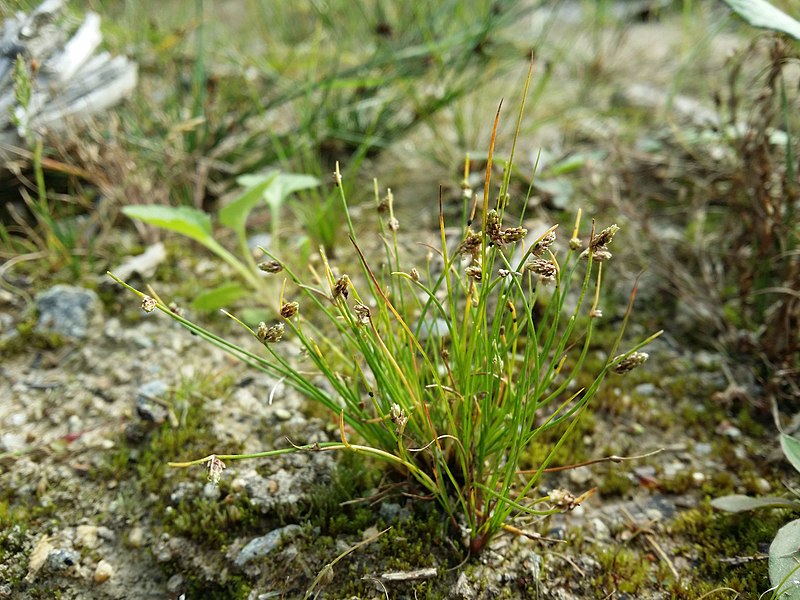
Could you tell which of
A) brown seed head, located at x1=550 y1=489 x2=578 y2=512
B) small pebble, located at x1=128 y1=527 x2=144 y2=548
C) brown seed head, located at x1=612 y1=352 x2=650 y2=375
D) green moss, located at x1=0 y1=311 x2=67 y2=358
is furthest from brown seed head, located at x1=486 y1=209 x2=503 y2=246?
green moss, located at x1=0 y1=311 x2=67 y2=358

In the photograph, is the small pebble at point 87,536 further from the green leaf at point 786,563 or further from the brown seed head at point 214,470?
the green leaf at point 786,563

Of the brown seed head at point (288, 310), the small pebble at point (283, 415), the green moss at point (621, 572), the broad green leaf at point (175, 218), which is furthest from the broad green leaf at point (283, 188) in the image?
the green moss at point (621, 572)

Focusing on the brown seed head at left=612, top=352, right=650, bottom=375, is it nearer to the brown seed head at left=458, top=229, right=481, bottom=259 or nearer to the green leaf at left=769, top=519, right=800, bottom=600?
the brown seed head at left=458, top=229, right=481, bottom=259

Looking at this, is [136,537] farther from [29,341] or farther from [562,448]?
[562,448]

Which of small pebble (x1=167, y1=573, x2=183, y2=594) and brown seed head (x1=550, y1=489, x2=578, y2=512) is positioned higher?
brown seed head (x1=550, y1=489, x2=578, y2=512)

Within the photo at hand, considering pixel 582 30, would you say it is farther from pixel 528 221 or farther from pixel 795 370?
pixel 795 370

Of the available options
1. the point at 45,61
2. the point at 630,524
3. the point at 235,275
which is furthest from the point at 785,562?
the point at 45,61
